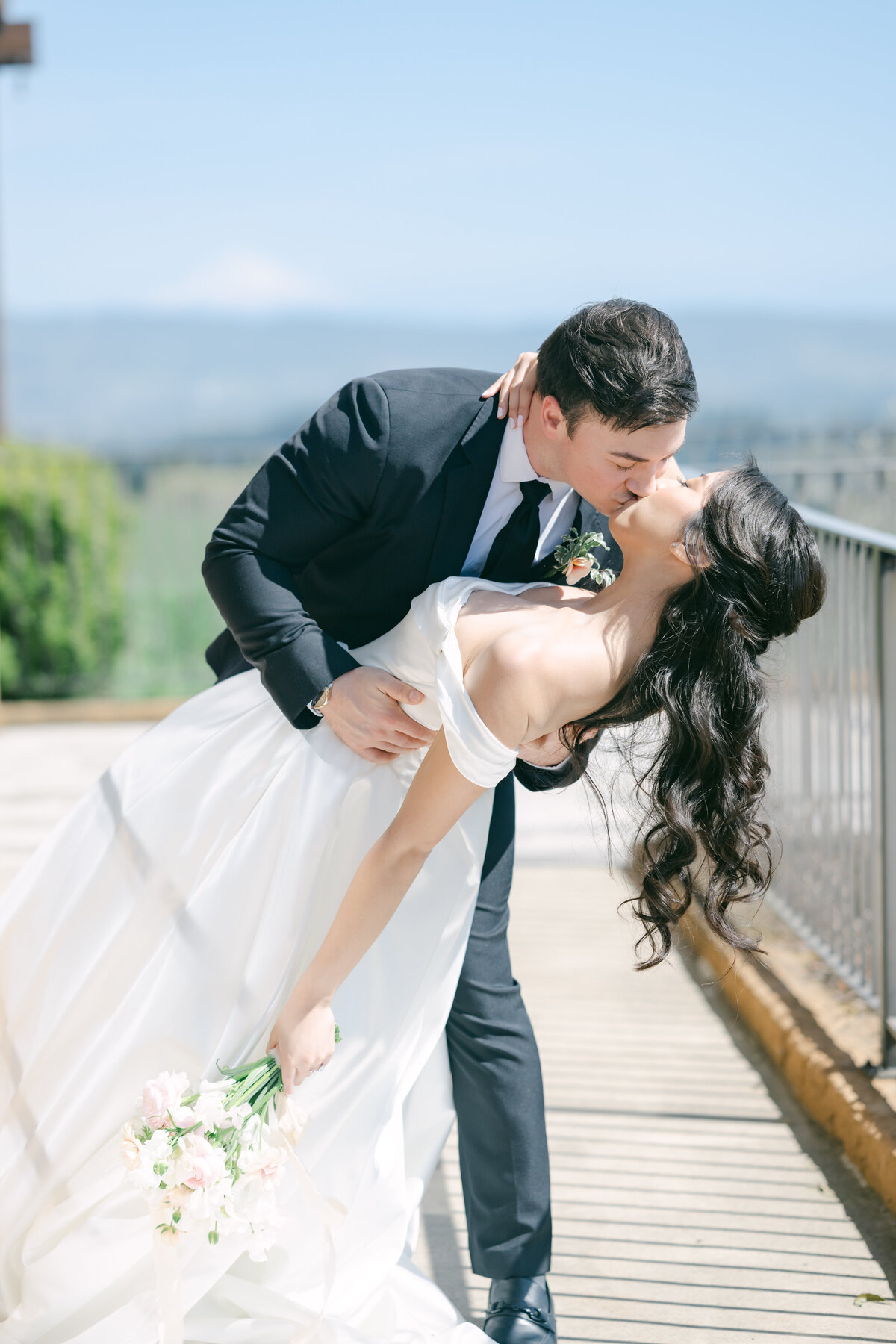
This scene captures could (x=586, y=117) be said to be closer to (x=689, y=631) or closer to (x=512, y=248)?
(x=512, y=248)

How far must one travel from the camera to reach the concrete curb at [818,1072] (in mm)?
2438

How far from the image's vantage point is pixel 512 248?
13262 cm

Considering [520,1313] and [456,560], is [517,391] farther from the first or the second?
[520,1313]

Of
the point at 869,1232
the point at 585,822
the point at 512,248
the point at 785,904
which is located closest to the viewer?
the point at 869,1232

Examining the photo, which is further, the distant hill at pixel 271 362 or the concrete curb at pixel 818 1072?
the distant hill at pixel 271 362

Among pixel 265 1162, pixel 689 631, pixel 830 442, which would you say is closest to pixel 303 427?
pixel 689 631

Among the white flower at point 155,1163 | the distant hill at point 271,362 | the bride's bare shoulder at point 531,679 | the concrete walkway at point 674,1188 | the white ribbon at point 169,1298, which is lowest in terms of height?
the distant hill at point 271,362

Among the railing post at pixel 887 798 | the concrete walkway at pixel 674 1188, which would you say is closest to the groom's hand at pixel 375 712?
the concrete walkway at pixel 674 1188

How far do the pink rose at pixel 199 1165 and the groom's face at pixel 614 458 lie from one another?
1.09 metres

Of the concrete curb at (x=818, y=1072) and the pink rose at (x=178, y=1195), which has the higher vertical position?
the pink rose at (x=178, y=1195)

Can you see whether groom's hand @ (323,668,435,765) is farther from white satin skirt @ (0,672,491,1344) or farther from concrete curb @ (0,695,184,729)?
concrete curb @ (0,695,184,729)

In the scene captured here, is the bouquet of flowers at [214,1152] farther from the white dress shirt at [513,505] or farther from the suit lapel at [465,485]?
the suit lapel at [465,485]

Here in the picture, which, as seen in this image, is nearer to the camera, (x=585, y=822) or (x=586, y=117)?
(x=585, y=822)

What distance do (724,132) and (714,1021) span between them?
343ft
